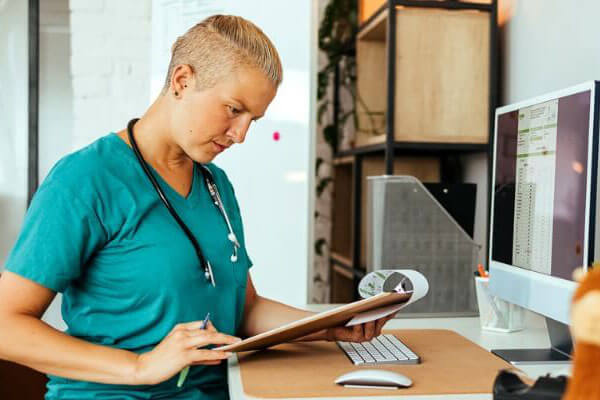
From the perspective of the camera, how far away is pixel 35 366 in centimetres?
98

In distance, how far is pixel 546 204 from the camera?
3.80 ft

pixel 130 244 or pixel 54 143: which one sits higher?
pixel 54 143

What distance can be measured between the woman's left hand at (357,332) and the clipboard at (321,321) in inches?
2.8

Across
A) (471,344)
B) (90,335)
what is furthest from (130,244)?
(471,344)

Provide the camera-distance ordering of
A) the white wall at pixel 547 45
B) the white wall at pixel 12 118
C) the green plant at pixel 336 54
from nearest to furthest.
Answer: the white wall at pixel 547 45 < the green plant at pixel 336 54 < the white wall at pixel 12 118

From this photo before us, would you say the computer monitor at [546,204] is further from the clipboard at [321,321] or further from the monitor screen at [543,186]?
the clipboard at [321,321]

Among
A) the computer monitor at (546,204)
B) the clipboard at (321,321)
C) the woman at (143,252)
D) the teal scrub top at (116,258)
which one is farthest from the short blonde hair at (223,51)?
the computer monitor at (546,204)

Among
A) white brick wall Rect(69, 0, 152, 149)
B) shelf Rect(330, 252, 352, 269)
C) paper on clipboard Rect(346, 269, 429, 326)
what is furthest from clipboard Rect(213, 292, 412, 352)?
white brick wall Rect(69, 0, 152, 149)

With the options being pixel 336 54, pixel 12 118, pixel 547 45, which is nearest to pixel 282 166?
pixel 547 45

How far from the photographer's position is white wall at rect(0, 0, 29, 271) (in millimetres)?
3381

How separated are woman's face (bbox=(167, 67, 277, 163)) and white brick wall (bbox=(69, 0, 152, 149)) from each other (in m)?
1.58

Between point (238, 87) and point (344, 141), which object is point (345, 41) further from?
point (238, 87)

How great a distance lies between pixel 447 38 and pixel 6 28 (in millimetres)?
2362

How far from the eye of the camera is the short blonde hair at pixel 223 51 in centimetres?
105
